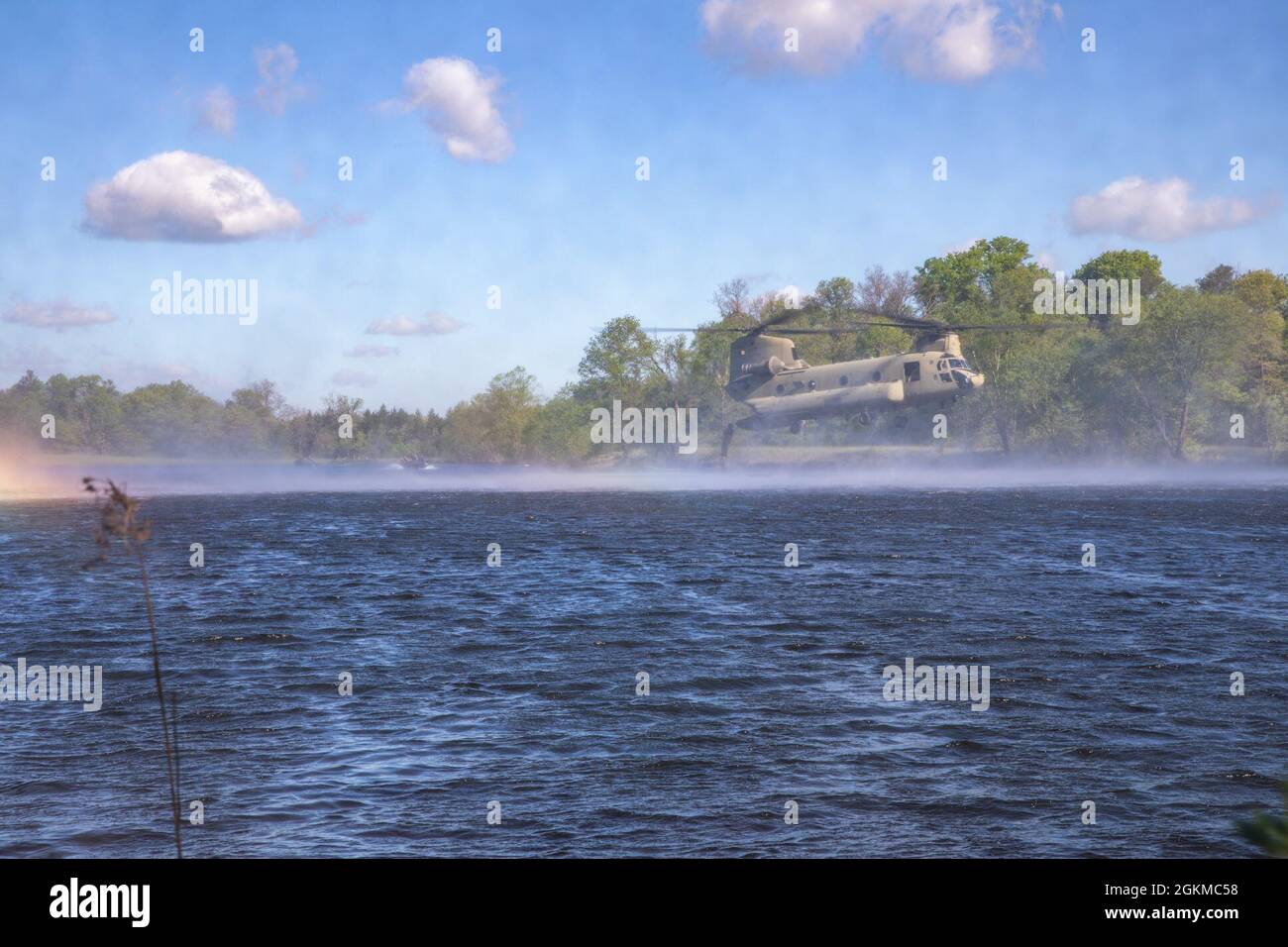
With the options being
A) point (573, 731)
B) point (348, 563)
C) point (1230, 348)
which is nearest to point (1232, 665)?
point (573, 731)

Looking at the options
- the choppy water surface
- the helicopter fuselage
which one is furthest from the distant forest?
the choppy water surface

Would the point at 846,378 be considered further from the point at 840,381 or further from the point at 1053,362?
the point at 1053,362

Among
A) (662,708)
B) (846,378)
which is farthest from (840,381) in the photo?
(662,708)

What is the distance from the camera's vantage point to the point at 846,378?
8275cm

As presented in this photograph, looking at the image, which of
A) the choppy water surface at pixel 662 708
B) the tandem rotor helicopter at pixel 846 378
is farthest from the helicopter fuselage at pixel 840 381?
the choppy water surface at pixel 662 708

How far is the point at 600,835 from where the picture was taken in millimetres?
16969

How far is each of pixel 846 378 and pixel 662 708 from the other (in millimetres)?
59774

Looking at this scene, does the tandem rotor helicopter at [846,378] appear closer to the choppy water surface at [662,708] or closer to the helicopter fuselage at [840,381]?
the helicopter fuselage at [840,381]

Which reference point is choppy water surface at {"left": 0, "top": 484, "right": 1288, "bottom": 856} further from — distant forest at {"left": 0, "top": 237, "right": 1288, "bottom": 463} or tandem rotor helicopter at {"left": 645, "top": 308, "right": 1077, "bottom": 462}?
distant forest at {"left": 0, "top": 237, "right": 1288, "bottom": 463}

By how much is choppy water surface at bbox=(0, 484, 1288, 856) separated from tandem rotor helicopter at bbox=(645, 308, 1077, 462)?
759 inches

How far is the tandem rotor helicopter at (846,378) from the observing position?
7831 cm

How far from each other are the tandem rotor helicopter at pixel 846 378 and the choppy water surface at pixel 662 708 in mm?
19279
